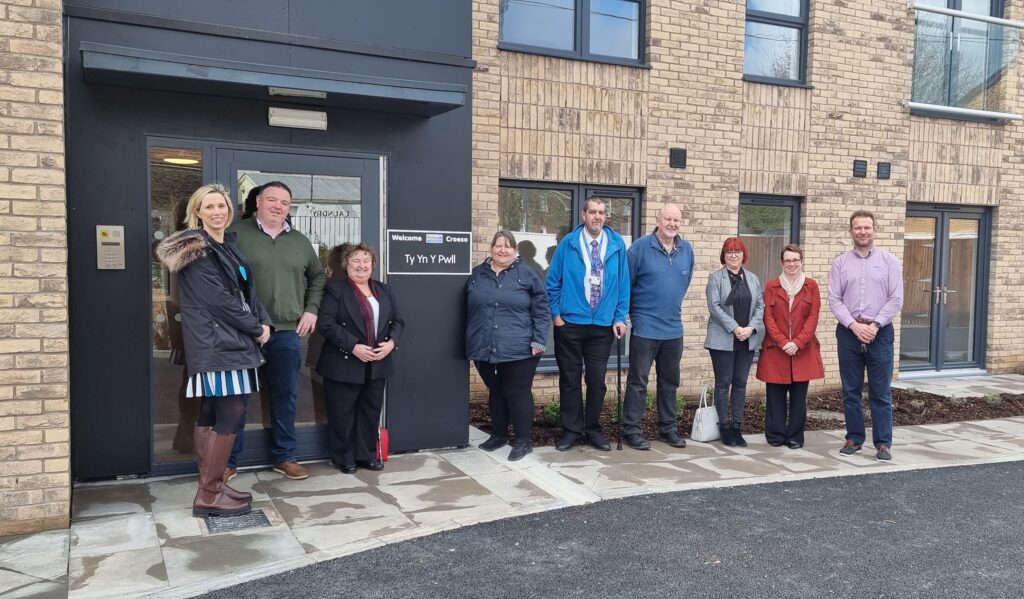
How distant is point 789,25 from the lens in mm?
9297

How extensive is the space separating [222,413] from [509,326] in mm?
2169

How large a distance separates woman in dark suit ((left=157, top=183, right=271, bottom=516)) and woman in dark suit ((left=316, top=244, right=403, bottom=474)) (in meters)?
0.77

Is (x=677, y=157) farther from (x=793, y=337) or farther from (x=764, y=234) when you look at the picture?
(x=793, y=337)

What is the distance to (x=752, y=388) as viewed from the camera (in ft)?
30.3

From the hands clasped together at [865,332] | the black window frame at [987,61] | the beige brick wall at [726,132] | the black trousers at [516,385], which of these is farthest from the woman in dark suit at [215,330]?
the black window frame at [987,61]

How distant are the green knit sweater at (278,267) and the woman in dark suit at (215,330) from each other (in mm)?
407

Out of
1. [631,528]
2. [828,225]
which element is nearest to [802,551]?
[631,528]

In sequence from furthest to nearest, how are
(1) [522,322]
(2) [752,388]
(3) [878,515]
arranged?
(2) [752,388] → (1) [522,322] → (3) [878,515]

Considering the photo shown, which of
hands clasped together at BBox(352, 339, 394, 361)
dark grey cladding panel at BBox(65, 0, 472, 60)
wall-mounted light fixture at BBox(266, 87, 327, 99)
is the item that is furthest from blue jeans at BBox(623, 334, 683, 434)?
wall-mounted light fixture at BBox(266, 87, 327, 99)

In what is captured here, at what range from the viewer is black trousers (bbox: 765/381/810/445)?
6645 mm

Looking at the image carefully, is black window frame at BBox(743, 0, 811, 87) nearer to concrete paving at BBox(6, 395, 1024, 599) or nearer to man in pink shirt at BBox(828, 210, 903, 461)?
man in pink shirt at BBox(828, 210, 903, 461)

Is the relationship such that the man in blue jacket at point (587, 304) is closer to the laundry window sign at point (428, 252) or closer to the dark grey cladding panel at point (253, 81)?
the laundry window sign at point (428, 252)

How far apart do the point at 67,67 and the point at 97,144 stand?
1.56 feet

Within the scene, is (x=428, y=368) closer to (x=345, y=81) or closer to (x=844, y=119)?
(x=345, y=81)
